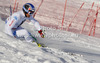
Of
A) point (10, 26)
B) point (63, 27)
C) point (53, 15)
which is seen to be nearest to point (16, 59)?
point (10, 26)

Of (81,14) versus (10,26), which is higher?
(10,26)

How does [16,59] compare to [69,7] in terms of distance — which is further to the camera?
[69,7]

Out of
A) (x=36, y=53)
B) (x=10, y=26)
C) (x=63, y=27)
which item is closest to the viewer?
(x=36, y=53)

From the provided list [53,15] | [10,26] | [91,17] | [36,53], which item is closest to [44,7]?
[53,15]

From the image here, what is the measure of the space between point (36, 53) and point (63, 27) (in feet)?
43.9

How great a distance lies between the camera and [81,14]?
18.6m

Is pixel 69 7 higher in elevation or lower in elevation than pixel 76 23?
higher

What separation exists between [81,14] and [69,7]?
1424 millimetres

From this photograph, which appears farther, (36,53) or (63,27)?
(63,27)

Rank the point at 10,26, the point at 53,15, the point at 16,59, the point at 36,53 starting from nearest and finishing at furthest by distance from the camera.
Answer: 1. the point at 16,59
2. the point at 36,53
3. the point at 10,26
4. the point at 53,15

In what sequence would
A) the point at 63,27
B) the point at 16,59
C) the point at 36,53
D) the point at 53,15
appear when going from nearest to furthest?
1. the point at 16,59
2. the point at 36,53
3. the point at 63,27
4. the point at 53,15

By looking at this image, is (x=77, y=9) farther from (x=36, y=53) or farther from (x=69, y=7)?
(x=36, y=53)

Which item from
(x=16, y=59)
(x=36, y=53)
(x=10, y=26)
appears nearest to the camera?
(x=16, y=59)

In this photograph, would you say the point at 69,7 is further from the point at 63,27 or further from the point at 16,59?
the point at 16,59
